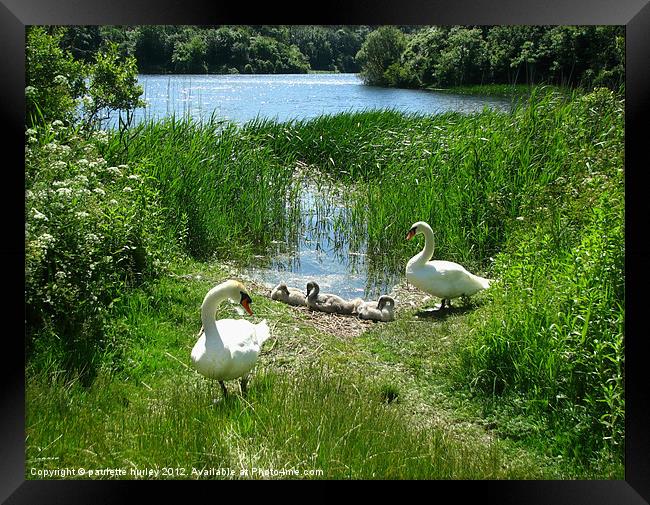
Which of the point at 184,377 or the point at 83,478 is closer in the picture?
the point at 83,478

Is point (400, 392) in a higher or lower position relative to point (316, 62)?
lower

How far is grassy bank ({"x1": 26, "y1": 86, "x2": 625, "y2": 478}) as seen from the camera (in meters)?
4.79

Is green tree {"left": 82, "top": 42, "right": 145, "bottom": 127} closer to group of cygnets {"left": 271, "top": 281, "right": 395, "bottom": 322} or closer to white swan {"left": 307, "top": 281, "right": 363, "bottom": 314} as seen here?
group of cygnets {"left": 271, "top": 281, "right": 395, "bottom": 322}

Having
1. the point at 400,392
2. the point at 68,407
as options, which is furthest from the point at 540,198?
the point at 68,407

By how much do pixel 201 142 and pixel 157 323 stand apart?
5.99 feet

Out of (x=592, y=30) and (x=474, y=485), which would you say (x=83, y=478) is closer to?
(x=474, y=485)

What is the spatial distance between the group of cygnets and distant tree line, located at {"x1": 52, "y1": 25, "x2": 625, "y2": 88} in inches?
71.2

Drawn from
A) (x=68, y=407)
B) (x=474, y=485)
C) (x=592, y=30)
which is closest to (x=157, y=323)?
(x=68, y=407)

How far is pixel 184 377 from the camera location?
550 cm
